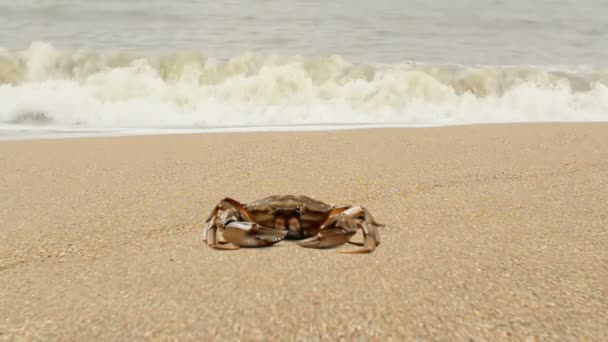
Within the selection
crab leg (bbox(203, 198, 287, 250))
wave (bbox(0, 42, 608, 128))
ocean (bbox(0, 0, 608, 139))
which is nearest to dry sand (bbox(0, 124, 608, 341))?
crab leg (bbox(203, 198, 287, 250))

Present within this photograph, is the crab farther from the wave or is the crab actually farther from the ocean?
the wave

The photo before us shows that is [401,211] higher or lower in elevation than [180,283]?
lower

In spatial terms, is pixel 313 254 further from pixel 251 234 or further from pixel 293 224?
pixel 251 234

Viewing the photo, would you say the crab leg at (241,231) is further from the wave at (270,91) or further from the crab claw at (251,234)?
the wave at (270,91)

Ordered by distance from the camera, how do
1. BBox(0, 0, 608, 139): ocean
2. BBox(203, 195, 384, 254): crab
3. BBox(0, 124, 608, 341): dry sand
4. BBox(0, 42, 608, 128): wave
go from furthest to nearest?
BBox(0, 0, 608, 139): ocean
BBox(0, 42, 608, 128): wave
BBox(203, 195, 384, 254): crab
BBox(0, 124, 608, 341): dry sand

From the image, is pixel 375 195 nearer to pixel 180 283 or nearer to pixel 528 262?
pixel 528 262

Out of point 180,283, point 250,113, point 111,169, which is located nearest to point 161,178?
point 111,169
